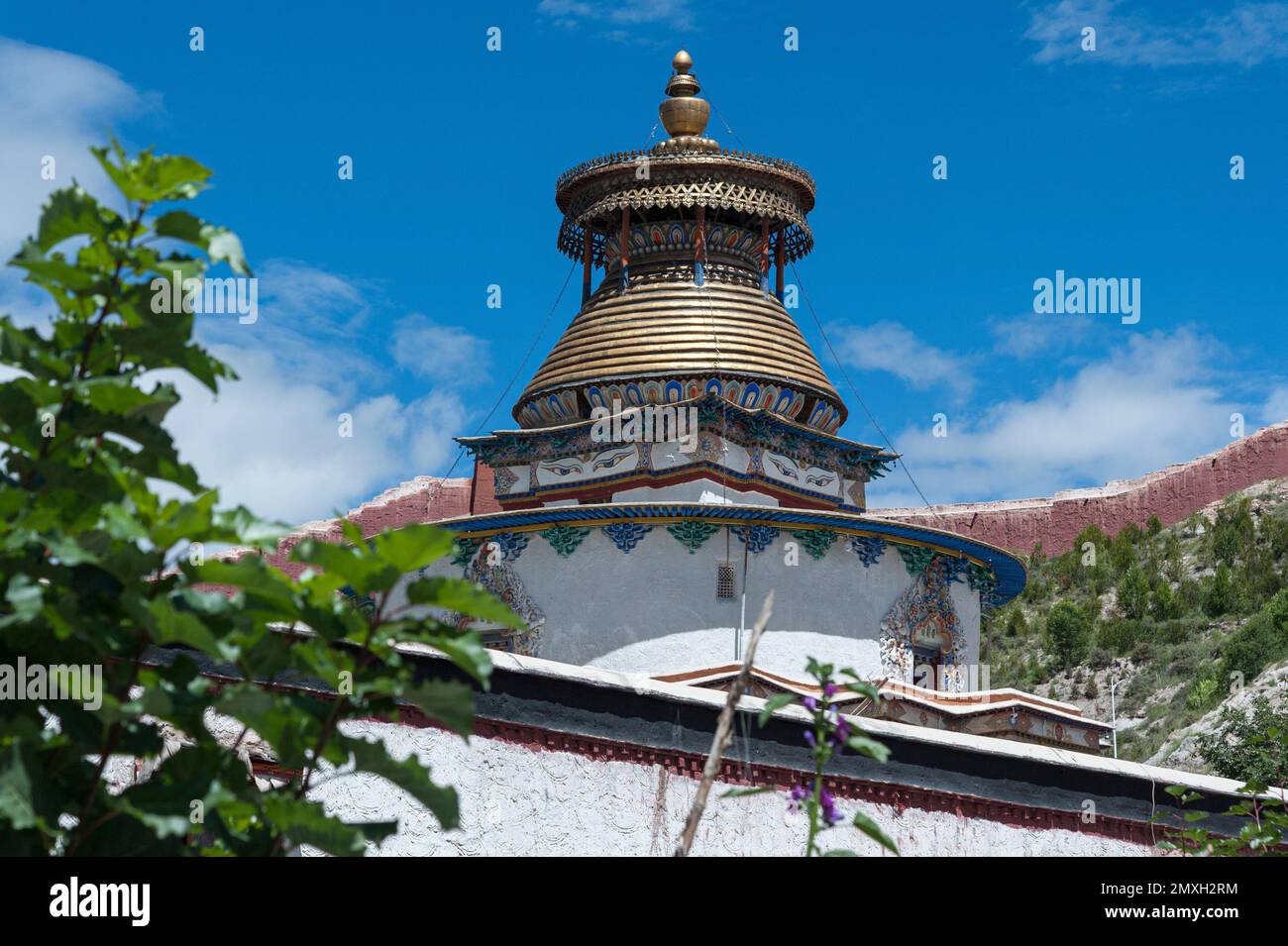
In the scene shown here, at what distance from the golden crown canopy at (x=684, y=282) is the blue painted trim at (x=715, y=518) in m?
3.00

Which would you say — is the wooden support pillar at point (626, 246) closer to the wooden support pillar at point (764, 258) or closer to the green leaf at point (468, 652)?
the wooden support pillar at point (764, 258)

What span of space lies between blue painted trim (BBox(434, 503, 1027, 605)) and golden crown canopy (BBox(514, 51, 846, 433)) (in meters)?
3.00

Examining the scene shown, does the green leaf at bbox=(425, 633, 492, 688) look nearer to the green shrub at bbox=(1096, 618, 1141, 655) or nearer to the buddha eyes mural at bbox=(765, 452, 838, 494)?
the buddha eyes mural at bbox=(765, 452, 838, 494)

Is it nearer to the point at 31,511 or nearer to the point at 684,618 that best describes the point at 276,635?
the point at 31,511

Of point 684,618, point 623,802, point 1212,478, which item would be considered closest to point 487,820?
point 623,802

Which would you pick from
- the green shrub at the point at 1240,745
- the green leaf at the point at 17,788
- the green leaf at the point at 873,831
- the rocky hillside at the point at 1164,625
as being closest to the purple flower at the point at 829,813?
the green leaf at the point at 873,831

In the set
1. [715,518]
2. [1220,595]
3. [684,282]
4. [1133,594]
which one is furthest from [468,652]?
[1133,594]

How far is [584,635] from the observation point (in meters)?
18.9

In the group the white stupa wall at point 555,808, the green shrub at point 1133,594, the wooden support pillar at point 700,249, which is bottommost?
the white stupa wall at point 555,808

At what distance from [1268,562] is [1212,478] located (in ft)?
32.4

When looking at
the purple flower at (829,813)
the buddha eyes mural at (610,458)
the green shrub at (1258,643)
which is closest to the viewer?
the purple flower at (829,813)

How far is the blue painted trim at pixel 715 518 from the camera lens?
18.6 m

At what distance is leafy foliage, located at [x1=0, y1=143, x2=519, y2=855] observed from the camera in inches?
114
